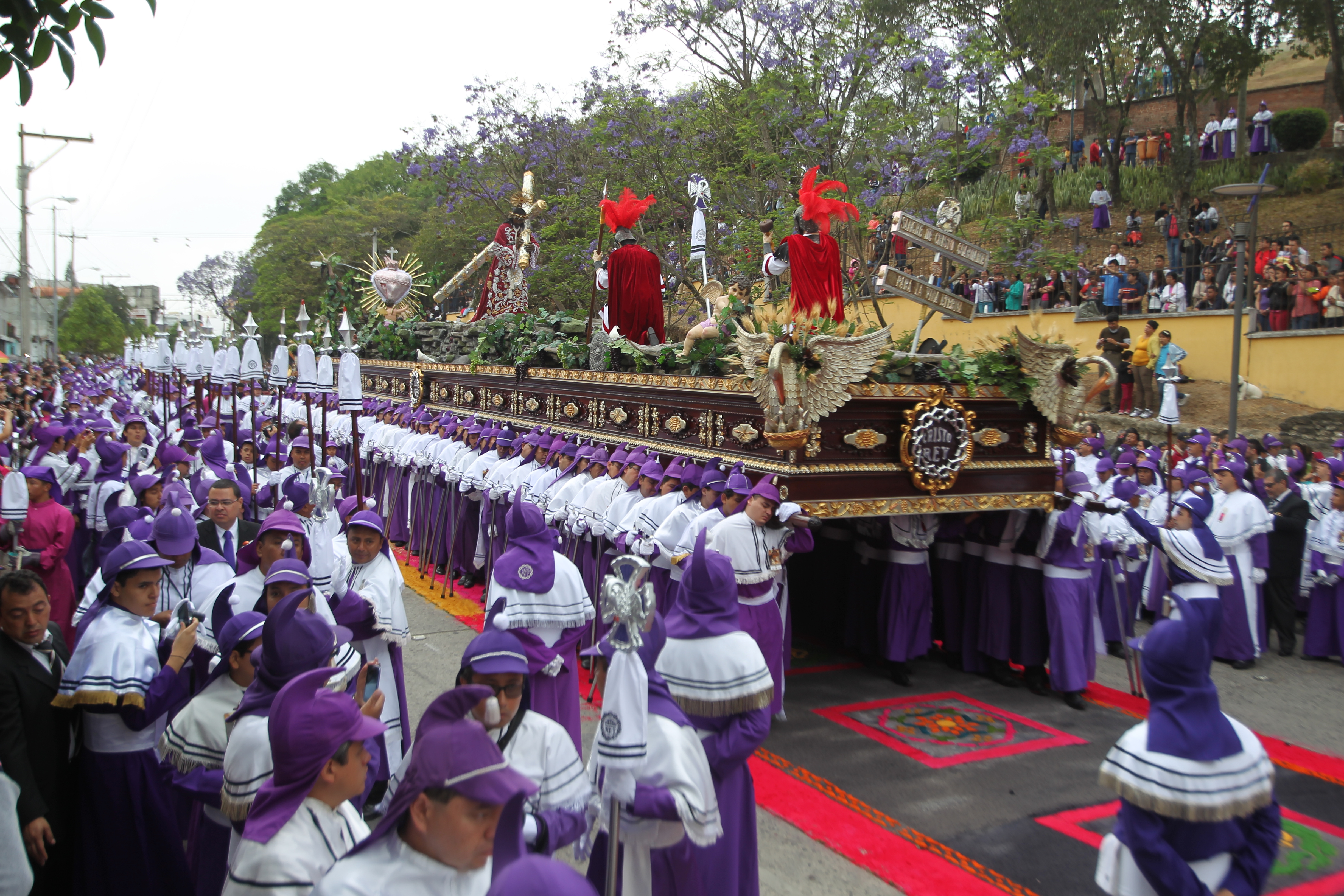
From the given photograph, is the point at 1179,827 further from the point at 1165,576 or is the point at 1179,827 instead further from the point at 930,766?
the point at 1165,576

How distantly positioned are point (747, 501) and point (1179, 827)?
410 cm

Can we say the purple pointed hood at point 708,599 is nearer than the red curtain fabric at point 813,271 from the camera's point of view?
Yes

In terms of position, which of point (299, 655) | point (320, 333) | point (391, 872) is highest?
point (320, 333)

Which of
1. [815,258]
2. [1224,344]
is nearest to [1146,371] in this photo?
[1224,344]

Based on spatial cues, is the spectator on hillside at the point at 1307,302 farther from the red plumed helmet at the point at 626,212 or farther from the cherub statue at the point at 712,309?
the red plumed helmet at the point at 626,212

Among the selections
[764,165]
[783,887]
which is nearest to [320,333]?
[764,165]

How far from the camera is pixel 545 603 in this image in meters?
5.06

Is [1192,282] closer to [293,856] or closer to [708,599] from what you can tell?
[708,599]

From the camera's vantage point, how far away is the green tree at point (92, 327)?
51.7 m

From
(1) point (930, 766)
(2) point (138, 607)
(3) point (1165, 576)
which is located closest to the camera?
(2) point (138, 607)

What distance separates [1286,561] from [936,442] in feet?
15.6

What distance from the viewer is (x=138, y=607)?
162 inches

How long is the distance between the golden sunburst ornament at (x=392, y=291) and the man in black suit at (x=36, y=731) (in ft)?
49.5

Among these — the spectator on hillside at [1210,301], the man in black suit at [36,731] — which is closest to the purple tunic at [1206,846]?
the man in black suit at [36,731]
